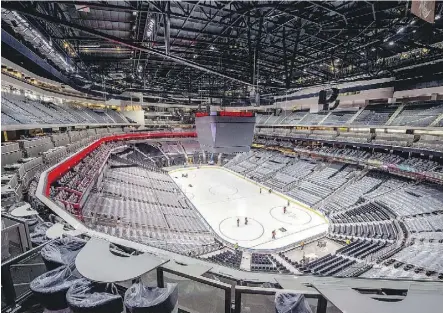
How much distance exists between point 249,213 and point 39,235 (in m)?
14.7

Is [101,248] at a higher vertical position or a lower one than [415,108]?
lower

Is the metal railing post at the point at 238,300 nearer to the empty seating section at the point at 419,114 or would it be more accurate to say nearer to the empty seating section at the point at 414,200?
the empty seating section at the point at 414,200

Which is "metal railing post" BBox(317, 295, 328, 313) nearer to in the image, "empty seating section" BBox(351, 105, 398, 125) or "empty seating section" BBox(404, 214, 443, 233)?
"empty seating section" BBox(404, 214, 443, 233)

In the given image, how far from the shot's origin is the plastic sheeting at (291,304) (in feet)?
5.84

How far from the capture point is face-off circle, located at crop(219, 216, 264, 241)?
1354 centimetres

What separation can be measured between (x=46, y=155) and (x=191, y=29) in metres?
8.82

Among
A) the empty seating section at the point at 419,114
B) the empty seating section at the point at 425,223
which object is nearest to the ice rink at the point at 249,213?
the empty seating section at the point at 425,223

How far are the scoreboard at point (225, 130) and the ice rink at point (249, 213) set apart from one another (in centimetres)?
699

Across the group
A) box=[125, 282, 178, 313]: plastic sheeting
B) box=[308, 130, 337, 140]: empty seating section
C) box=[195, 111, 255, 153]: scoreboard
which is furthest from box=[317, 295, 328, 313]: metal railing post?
box=[308, 130, 337, 140]: empty seating section

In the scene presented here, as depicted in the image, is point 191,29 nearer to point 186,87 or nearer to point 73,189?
point 73,189

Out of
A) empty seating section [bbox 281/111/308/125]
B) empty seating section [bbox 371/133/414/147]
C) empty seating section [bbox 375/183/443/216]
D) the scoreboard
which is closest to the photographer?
the scoreboard

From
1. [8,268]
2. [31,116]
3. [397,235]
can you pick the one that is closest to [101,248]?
[8,268]

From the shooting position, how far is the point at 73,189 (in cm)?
962

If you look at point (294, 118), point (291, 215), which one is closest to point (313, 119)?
point (294, 118)
